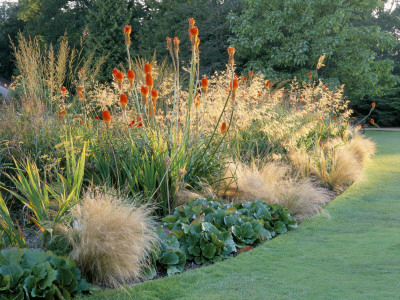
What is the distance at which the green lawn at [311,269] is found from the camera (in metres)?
2.59

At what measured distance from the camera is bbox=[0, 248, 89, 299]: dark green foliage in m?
2.35

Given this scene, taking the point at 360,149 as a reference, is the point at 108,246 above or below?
above

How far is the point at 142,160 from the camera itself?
406cm

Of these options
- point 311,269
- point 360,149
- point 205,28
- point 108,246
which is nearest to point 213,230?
point 311,269

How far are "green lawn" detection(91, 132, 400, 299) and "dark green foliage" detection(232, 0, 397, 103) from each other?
11.2m

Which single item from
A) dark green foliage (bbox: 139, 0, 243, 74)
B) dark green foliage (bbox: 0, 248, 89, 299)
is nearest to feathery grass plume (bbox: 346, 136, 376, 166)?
dark green foliage (bbox: 0, 248, 89, 299)

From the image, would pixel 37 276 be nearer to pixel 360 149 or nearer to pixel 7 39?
pixel 360 149

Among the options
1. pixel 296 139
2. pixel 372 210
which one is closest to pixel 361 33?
pixel 296 139

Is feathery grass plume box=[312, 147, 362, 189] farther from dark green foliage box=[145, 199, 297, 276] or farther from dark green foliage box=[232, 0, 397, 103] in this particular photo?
dark green foliage box=[232, 0, 397, 103]

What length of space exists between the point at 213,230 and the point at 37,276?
4.78ft

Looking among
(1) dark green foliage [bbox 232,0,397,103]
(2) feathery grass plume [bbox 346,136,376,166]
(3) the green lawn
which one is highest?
(1) dark green foliage [bbox 232,0,397,103]

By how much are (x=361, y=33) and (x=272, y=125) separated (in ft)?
35.6

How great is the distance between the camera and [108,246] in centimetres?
263

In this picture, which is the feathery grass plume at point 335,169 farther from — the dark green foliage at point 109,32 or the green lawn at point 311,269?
the dark green foliage at point 109,32
